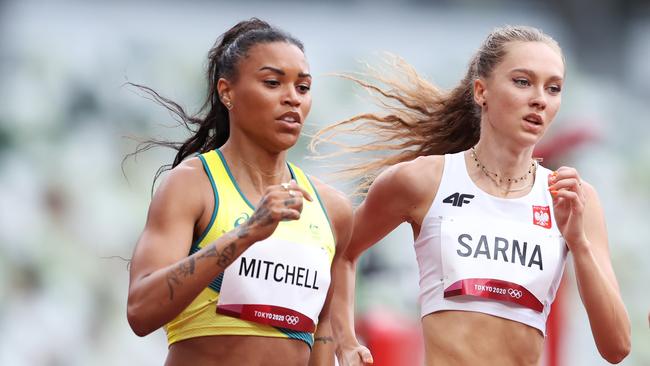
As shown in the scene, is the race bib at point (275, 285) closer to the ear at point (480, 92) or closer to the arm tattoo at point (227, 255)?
the arm tattoo at point (227, 255)

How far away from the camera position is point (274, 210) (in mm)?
4016

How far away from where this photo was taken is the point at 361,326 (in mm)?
7758

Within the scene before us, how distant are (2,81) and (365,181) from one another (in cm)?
536

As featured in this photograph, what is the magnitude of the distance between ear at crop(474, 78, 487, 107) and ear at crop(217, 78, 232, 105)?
1.01 metres

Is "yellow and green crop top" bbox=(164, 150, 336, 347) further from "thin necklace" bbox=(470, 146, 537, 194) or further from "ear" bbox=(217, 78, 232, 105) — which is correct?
"thin necklace" bbox=(470, 146, 537, 194)

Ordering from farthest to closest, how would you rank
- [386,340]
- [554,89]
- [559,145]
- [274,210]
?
1. [559,145]
2. [386,340]
3. [554,89]
4. [274,210]

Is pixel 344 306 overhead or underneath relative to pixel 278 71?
underneath

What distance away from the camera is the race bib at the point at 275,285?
4.43 m

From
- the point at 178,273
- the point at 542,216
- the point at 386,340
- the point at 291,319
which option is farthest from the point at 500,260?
the point at 386,340

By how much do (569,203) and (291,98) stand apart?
1.02 m

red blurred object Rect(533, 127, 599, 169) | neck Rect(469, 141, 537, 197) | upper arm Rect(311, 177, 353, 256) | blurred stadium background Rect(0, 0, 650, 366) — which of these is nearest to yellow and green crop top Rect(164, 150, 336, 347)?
upper arm Rect(311, 177, 353, 256)

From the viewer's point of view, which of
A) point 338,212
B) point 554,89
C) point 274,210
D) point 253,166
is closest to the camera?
point 274,210

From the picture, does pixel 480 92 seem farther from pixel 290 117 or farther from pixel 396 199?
pixel 290 117

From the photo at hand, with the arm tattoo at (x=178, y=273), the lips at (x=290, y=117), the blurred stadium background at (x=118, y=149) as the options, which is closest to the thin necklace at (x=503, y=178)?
the lips at (x=290, y=117)
